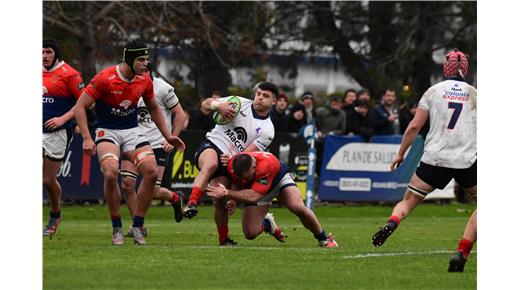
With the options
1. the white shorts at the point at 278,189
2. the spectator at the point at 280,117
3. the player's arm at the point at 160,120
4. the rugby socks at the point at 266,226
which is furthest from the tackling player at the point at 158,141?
the spectator at the point at 280,117

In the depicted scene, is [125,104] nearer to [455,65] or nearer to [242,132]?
[242,132]

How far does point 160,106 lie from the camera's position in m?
15.7

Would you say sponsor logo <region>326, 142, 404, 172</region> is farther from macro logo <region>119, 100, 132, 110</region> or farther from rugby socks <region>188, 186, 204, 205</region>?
rugby socks <region>188, 186, 204, 205</region>

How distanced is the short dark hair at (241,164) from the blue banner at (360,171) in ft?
36.8

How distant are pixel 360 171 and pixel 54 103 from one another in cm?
1021

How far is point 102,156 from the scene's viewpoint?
1374 centimetres

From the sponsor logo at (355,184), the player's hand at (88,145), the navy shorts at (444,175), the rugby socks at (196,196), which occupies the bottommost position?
the sponsor logo at (355,184)

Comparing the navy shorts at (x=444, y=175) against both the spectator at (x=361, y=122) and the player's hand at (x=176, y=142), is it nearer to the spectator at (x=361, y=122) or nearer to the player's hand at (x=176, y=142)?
the player's hand at (x=176, y=142)

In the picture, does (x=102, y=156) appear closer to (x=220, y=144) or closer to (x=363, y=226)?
(x=220, y=144)

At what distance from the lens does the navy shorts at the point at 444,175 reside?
12.1 meters

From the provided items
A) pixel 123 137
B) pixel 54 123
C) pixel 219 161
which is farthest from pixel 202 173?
pixel 54 123

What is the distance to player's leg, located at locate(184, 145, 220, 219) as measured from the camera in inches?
504
